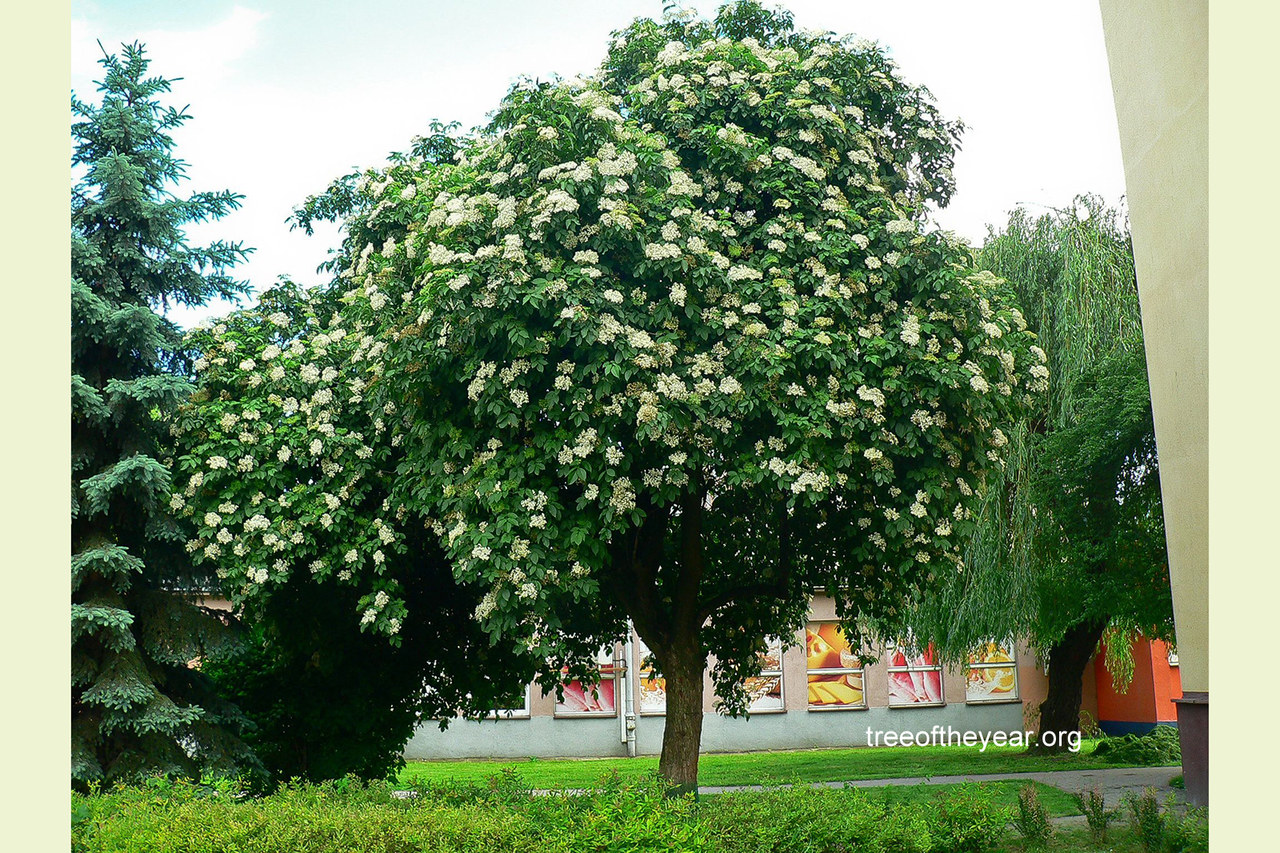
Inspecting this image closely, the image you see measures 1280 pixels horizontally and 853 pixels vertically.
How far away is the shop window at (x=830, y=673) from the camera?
2830cm

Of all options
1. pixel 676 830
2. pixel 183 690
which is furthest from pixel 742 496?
pixel 183 690

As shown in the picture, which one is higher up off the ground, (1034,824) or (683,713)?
(683,713)

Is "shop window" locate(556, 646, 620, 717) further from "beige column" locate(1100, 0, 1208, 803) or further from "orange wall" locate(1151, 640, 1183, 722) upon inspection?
"beige column" locate(1100, 0, 1208, 803)

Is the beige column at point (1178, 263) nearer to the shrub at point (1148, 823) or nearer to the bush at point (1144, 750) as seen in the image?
the shrub at point (1148, 823)

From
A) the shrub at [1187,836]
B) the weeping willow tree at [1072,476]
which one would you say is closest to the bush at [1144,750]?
the weeping willow tree at [1072,476]

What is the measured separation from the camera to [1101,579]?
1606cm

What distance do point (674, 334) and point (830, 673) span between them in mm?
21452

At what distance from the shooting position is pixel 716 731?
2738cm

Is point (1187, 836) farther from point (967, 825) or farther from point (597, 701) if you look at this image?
point (597, 701)

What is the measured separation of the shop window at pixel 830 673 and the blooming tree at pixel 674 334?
57.8ft

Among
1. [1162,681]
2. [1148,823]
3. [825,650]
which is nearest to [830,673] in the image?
[825,650]

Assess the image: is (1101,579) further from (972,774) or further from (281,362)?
(281,362)

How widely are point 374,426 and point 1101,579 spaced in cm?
1160

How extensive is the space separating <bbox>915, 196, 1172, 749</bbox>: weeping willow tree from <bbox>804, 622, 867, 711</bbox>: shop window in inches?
373
